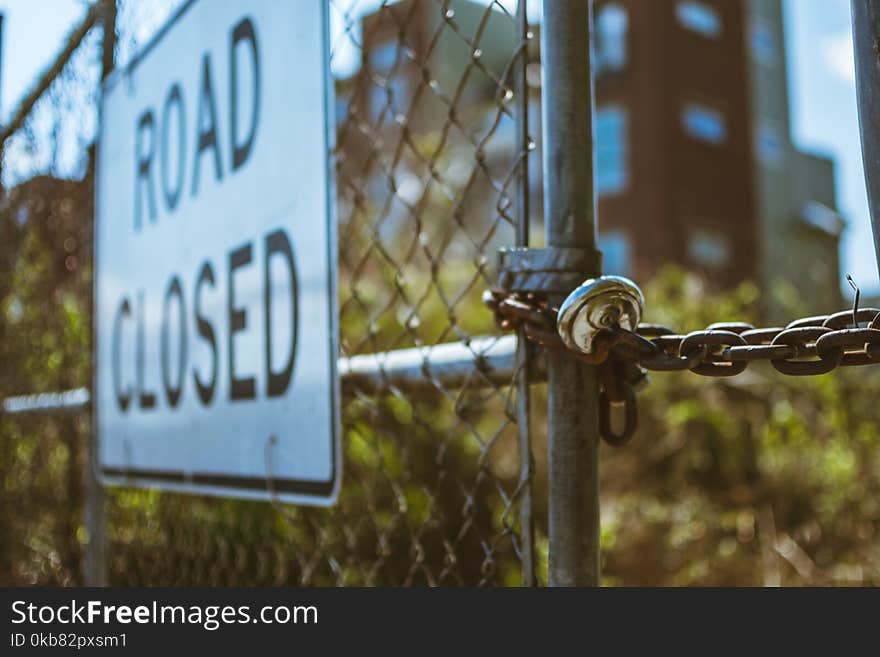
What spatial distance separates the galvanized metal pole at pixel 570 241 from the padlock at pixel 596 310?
0.34 ft

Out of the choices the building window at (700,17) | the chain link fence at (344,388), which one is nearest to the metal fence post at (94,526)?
the chain link fence at (344,388)

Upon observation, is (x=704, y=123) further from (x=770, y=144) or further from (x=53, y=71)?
(x=53, y=71)

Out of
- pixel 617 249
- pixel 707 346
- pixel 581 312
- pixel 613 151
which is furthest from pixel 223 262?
pixel 613 151

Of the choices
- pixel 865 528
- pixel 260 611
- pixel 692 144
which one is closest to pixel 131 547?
pixel 260 611

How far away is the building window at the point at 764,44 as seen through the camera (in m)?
23.1

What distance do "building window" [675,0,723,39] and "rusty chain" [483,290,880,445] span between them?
853 inches

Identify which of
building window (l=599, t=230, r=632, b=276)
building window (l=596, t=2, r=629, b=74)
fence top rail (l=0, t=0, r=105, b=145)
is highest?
building window (l=596, t=2, r=629, b=74)

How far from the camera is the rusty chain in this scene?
70 centimetres

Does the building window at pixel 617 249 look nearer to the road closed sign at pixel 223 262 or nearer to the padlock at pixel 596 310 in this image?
the road closed sign at pixel 223 262

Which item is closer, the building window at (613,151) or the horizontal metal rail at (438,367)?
the horizontal metal rail at (438,367)

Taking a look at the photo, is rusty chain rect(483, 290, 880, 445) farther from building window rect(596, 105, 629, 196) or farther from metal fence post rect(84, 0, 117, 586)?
building window rect(596, 105, 629, 196)

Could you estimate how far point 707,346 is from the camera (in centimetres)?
76

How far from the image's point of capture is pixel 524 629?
0.90 meters

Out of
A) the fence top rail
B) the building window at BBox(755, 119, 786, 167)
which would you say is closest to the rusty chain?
the fence top rail
